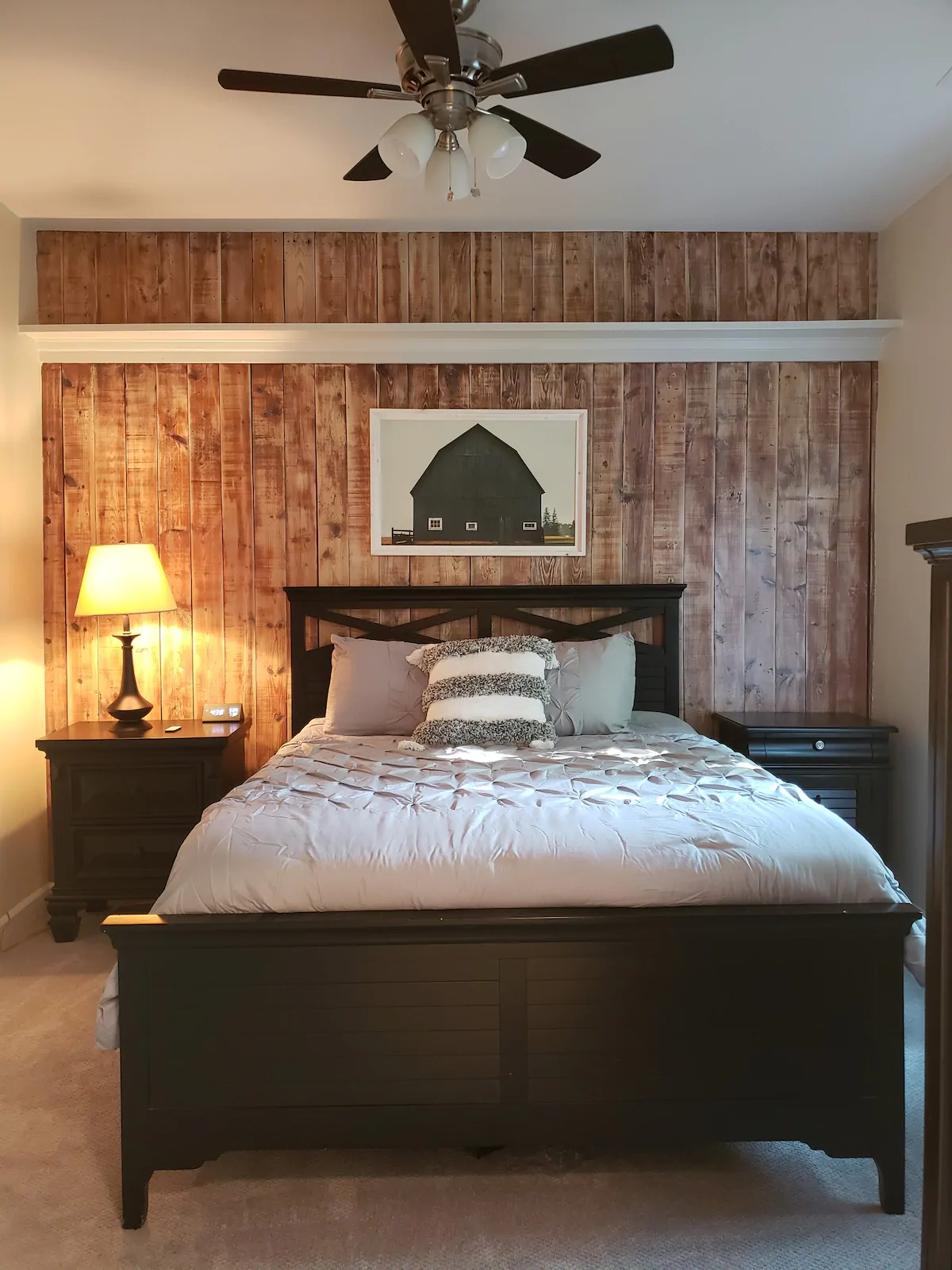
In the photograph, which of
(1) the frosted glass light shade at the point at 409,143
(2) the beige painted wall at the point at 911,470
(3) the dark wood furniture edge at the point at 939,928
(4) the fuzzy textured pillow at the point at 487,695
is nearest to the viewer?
(3) the dark wood furniture edge at the point at 939,928

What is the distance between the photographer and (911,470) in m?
3.72

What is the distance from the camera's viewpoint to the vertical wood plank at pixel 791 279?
4008 mm

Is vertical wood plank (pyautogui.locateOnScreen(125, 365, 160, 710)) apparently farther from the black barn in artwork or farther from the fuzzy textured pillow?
the fuzzy textured pillow

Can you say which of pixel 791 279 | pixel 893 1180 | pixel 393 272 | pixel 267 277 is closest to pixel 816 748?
pixel 893 1180

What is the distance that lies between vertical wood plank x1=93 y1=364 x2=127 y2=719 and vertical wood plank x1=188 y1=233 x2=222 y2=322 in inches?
16.8

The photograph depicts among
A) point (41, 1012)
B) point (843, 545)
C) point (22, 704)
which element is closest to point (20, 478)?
point (22, 704)

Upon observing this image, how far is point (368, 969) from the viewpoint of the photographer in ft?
6.63

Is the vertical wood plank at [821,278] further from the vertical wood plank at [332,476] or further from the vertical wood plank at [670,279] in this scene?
the vertical wood plank at [332,476]

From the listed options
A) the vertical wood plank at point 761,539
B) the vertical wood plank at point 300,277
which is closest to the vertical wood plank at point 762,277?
the vertical wood plank at point 761,539

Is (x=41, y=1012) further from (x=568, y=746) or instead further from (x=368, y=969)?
(x=568, y=746)

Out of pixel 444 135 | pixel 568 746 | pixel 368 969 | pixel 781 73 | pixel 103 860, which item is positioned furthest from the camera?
pixel 103 860

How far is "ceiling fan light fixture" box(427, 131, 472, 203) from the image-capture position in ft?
7.39

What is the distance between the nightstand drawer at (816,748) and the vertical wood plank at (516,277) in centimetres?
203

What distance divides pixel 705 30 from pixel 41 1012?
11.3ft
